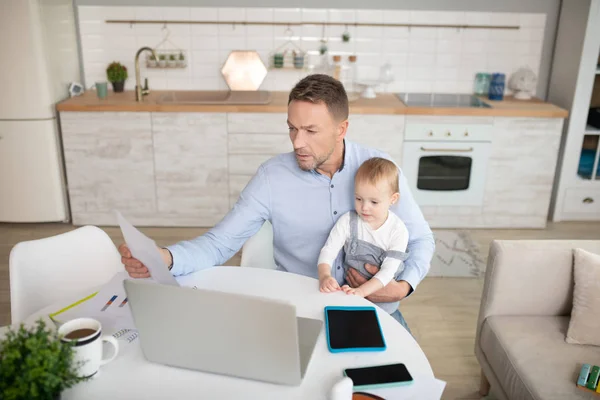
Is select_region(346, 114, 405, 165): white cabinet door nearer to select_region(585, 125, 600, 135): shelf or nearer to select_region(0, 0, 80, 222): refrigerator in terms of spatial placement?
select_region(585, 125, 600, 135): shelf

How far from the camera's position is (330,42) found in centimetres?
421

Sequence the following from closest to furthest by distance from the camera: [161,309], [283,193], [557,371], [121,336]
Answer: [161,309], [121,336], [557,371], [283,193]

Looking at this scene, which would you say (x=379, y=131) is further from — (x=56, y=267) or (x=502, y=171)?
(x=56, y=267)

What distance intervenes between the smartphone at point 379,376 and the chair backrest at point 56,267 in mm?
1064

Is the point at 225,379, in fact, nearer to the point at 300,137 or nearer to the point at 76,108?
the point at 300,137

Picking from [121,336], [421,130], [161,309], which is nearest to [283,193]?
[121,336]

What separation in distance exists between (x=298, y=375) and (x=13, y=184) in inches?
133

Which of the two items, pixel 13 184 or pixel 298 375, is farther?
pixel 13 184

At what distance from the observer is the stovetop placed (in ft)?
13.5

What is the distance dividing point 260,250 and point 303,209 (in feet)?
0.77

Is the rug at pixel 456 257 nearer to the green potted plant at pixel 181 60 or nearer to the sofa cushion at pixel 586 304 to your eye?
the sofa cushion at pixel 586 304

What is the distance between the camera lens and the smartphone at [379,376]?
1.24 meters

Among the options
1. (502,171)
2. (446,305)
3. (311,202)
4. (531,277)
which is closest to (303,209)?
(311,202)

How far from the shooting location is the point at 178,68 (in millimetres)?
4215
